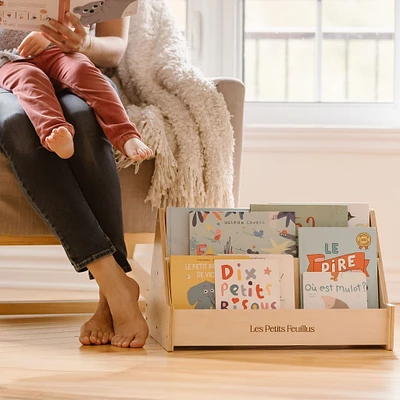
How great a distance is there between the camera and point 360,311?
53.2 inches

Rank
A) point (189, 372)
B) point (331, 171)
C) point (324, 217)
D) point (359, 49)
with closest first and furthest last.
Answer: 1. point (189, 372)
2. point (324, 217)
3. point (331, 171)
4. point (359, 49)

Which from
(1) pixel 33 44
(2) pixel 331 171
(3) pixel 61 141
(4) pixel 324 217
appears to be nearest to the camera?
(3) pixel 61 141

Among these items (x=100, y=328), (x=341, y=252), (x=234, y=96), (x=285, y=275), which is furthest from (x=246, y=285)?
(x=234, y=96)

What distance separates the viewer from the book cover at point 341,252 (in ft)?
4.55

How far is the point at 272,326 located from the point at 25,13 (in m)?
0.76

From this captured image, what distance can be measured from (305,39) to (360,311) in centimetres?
136

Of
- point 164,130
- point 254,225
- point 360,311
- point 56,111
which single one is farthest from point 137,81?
→ point 360,311

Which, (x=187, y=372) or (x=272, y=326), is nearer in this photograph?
(x=187, y=372)

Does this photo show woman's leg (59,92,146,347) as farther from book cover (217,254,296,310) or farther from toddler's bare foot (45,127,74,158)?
book cover (217,254,296,310)

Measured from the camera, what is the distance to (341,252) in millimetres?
1389

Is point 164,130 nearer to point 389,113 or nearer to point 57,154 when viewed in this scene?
point 57,154

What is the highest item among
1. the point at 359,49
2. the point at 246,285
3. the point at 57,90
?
the point at 359,49

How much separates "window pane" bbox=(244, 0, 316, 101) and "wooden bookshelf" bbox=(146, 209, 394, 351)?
1.25 meters

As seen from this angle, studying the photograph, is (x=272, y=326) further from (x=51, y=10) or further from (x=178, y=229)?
(x=51, y=10)
